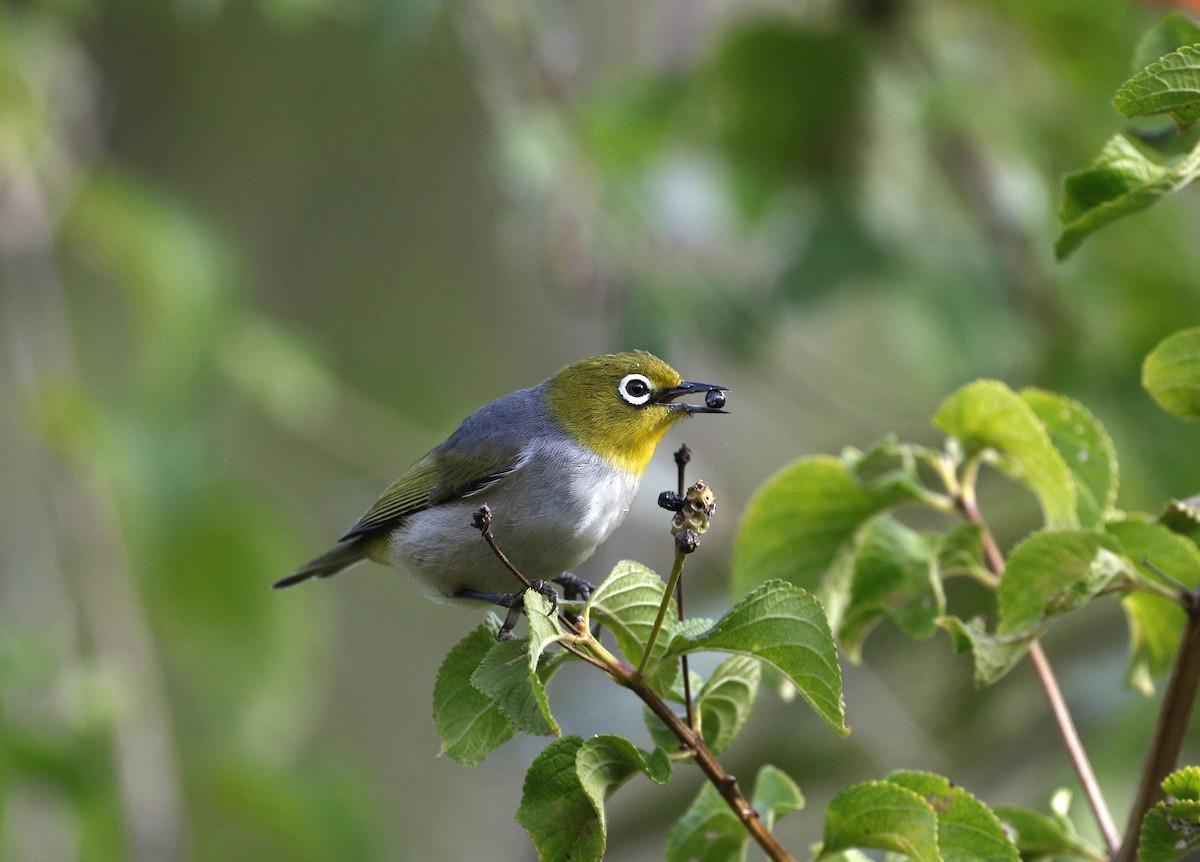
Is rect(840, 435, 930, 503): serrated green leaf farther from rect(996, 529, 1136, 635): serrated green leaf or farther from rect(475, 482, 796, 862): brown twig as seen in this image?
rect(475, 482, 796, 862): brown twig

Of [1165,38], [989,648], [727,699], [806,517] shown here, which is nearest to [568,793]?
[727,699]

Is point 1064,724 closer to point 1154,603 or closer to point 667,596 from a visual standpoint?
point 1154,603

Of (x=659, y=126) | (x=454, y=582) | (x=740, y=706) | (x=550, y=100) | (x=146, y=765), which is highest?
(x=550, y=100)

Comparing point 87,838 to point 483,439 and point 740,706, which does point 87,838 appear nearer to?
point 483,439

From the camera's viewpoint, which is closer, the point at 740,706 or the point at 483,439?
the point at 740,706


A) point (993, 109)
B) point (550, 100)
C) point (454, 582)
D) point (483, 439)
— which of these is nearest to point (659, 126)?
point (550, 100)

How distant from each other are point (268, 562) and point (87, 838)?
0.83 m

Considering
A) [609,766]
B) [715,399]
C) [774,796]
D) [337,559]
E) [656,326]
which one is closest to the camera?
[609,766]

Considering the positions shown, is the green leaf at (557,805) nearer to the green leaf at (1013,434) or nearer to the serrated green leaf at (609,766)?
the serrated green leaf at (609,766)

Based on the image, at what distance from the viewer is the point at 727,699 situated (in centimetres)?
122

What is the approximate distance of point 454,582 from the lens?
1.78 m

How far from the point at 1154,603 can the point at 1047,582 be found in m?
0.21

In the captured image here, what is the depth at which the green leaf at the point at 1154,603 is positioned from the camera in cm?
125

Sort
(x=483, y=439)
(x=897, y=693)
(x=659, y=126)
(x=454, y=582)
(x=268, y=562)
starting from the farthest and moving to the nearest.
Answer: (x=897, y=693)
(x=268, y=562)
(x=659, y=126)
(x=483, y=439)
(x=454, y=582)
